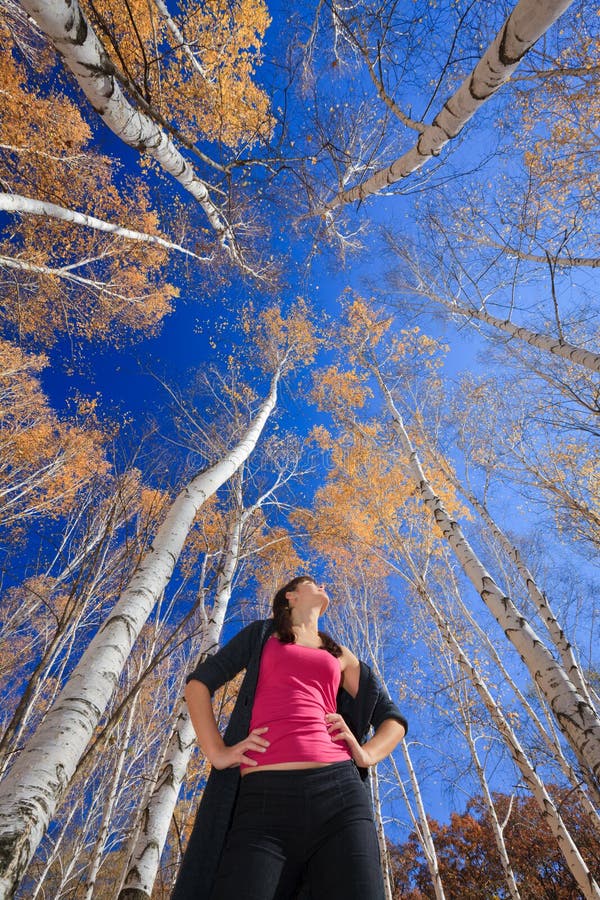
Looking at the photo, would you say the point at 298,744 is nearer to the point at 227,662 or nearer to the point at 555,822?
the point at 227,662

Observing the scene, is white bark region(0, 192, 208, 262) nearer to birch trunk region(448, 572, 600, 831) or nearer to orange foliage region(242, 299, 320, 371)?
orange foliage region(242, 299, 320, 371)

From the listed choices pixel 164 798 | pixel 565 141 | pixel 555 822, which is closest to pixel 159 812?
pixel 164 798

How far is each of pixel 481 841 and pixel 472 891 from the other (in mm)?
1556

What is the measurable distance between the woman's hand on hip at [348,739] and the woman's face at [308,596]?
2.38 feet

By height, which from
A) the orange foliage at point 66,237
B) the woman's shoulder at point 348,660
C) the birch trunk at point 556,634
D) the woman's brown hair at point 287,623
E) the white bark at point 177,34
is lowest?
the woman's shoulder at point 348,660

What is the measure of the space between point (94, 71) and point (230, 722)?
147 inches

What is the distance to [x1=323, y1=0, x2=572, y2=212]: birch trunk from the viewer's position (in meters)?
1.94

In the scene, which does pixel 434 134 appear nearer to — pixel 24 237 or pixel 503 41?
pixel 503 41

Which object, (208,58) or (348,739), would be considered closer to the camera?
(348,739)

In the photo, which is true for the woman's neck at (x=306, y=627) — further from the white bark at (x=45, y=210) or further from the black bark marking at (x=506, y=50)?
the white bark at (x=45, y=210)

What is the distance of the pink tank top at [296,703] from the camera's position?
1.52 m

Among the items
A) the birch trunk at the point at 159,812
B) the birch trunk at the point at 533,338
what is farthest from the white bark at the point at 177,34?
the birch trunk at the point at 159,812

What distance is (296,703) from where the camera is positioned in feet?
5.49

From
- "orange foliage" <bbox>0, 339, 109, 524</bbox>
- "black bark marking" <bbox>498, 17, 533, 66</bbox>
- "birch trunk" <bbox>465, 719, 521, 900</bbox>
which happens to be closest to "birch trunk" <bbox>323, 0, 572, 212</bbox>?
"black bark marking" <bbox>498, 17, 533, 66</bbox>
